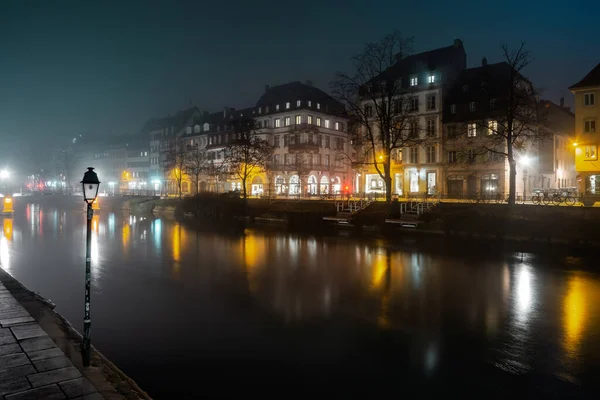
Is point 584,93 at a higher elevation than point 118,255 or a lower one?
higher

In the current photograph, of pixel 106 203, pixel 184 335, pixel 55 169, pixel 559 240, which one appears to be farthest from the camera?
pixel 55 169

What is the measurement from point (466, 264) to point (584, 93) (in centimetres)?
3245

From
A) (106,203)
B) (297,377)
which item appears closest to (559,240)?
(297,377)

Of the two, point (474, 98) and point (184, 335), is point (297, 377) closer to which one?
point (184, 335)

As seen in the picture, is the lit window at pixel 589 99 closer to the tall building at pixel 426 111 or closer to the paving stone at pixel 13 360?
the tall building at pixel 426 111

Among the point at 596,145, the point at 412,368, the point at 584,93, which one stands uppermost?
the point at 584,93

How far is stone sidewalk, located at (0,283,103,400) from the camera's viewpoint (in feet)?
20.0

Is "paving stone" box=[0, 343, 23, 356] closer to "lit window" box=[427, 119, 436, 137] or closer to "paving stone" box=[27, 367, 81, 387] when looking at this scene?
"paving stone" box=[27, 367, 81, 387]

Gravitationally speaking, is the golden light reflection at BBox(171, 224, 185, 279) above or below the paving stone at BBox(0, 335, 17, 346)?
below

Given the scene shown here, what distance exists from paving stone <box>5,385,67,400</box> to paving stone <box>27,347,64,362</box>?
1.38 metres

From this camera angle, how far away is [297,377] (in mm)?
8367

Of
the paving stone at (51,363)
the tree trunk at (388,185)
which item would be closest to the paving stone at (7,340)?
the paving stone at (51,363)

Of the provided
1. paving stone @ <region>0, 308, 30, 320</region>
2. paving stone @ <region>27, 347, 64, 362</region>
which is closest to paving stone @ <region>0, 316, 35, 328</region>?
paving stone @ <region>0, 308, 30, 320</region>

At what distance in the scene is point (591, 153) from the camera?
4147cm
